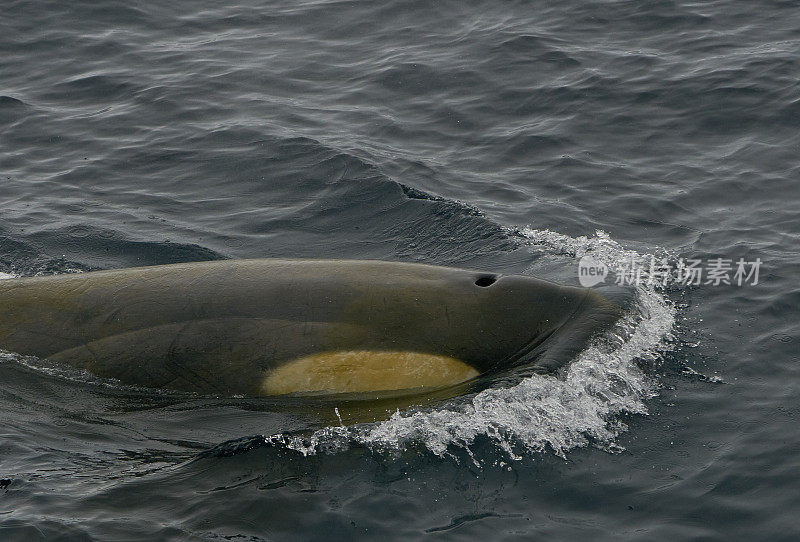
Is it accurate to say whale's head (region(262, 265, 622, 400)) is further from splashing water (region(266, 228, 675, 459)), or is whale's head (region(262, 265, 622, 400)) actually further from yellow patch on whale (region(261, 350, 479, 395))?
splashing water (region(266, 228, 675, 459))

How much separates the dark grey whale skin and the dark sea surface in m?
0.20

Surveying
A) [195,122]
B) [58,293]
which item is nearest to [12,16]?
[195,122]

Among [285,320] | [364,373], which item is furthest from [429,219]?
[364,373]

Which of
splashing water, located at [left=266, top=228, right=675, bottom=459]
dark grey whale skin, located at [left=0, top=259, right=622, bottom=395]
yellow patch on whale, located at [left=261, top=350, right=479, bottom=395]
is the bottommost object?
splashing water, located at [left=266, top=228, right=675, bottom=459]

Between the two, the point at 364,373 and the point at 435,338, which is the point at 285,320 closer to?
the point at 364,373

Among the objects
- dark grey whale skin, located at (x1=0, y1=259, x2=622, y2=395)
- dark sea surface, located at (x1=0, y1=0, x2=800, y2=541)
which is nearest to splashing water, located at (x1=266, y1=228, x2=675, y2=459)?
dark sea surface, located at (x1=0, y1=0, x2=800, y2=541)

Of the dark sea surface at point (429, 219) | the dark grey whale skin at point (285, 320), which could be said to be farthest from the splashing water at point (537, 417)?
the dark grey whale skin at point (285, 320)

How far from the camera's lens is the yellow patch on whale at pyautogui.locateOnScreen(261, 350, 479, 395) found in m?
7.91

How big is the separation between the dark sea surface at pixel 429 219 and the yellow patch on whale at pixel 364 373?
0.74 ft

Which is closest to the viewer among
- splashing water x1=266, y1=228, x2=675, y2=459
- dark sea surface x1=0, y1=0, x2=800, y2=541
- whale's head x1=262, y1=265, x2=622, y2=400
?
dark sea surface x1=0, y1=0, x2=800, y2=541

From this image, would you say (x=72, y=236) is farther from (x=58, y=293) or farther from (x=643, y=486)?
(x=643, y=486)

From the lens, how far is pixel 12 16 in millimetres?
20547

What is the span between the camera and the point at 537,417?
26.2 ft

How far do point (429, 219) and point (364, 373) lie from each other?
5019mm
